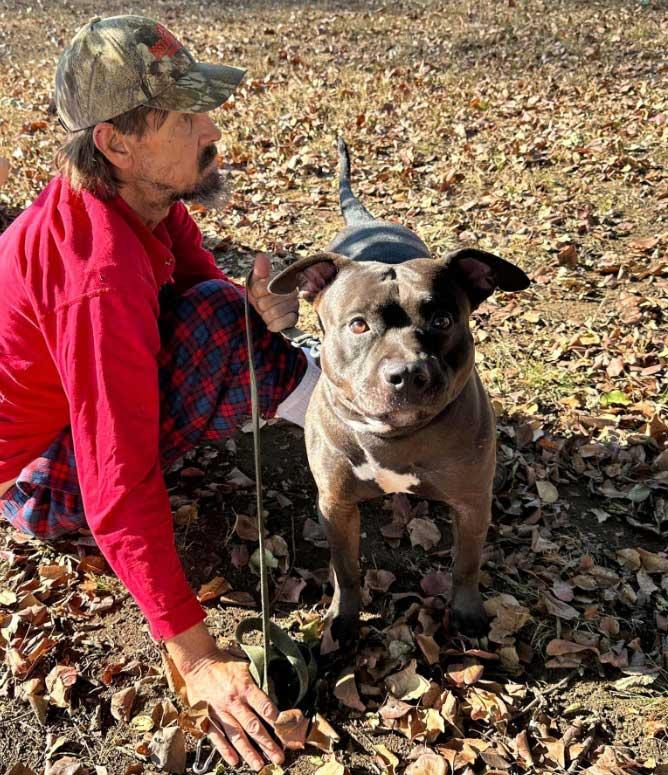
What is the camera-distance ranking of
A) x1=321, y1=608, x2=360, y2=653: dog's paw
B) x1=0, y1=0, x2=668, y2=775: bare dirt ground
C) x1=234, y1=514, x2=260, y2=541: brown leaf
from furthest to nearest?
x1=234, y1=514, x2=260, y2=541: brown leaf
x1=321, y1=608, x2=360, y2=653: dog's paw
x1=0, y1=0, x2=668, y2=775: bare dirt ground

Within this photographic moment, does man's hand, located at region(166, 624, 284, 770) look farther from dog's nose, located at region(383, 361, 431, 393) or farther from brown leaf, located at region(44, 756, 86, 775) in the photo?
dog's nose, located at region(383, 361, 431, 393)

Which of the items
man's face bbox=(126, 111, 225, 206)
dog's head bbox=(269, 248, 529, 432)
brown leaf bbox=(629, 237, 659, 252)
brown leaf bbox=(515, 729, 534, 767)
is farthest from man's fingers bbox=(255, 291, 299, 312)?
brown leaf bbox=(629, 237, 659, 252)

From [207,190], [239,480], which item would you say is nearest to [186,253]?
[207,190]

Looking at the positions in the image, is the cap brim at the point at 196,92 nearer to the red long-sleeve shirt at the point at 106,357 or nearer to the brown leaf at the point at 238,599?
the red long-sleeve shirt at the point at 106,357

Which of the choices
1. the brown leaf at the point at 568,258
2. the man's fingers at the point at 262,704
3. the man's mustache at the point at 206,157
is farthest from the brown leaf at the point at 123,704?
the brown leaf at the point at 568,258

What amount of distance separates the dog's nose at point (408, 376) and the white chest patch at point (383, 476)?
0.46 m

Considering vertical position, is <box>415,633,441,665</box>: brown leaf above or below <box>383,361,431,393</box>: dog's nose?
below

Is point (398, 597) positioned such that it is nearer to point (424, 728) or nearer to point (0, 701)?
point (424, 728)

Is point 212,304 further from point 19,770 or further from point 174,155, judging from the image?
point 19,770

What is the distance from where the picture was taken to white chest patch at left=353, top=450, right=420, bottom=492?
102 inches

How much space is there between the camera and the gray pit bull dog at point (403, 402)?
2295 millimetres

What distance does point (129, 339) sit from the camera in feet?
8.21

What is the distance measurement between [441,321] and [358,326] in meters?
0.27

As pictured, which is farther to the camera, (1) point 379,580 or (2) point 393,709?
(1) point 379,580
